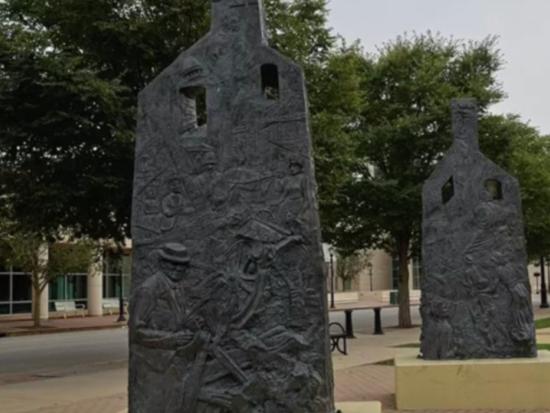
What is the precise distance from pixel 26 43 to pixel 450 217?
9256 mm

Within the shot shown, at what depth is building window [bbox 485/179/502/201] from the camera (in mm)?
12584

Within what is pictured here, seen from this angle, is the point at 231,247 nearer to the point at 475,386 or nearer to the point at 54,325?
the point at 475,386

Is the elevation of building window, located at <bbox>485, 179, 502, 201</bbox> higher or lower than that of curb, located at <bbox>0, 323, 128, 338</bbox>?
higher

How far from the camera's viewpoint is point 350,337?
26.6m

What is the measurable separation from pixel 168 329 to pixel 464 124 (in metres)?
7.39

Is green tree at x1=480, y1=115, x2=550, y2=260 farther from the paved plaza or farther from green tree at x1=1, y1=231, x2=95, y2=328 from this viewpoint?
green tree at x1=1, y1=231, x2=95, y2=328

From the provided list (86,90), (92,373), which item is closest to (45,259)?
(92,373)

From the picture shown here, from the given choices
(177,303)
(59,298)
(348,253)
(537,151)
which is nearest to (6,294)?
(59,298)

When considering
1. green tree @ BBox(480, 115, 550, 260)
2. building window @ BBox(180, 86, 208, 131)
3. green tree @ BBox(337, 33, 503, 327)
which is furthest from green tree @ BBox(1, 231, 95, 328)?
building window @ BBox(180, 86, 208, 131)

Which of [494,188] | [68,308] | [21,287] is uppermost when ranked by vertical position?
[494,188]

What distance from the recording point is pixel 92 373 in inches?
697

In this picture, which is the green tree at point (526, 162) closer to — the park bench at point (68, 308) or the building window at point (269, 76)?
the building window at point (269, 76)

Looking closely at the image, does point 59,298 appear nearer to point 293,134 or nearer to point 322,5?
point 322,5

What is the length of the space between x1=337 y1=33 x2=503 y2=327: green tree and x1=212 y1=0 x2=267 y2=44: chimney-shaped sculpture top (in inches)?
785
